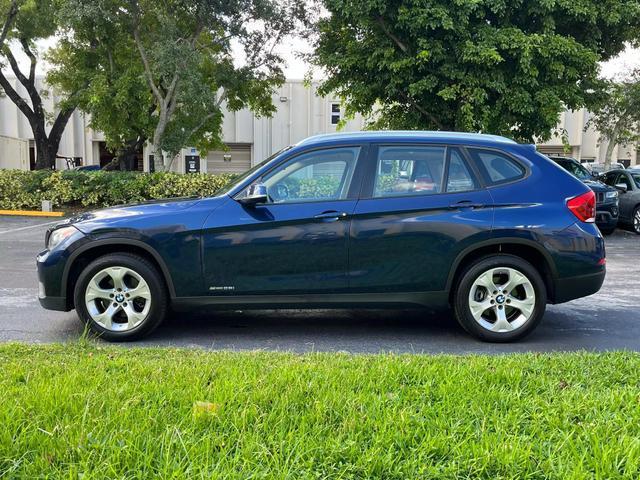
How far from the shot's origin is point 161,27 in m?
15.5

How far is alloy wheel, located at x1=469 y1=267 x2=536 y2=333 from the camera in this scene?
4.72 metres

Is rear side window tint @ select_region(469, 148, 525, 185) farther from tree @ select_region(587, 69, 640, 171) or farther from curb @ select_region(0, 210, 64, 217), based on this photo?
tree @ select_region(587, 69, 640, 171)

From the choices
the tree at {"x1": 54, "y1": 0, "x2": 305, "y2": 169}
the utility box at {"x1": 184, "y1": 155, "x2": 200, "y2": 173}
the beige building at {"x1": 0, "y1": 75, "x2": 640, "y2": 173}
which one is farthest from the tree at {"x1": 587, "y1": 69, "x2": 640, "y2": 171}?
the utility box at {"x1": 184, "y1": 155, "x2": 200, "y2": 173}

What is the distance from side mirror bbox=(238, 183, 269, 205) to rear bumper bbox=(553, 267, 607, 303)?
8.66ft

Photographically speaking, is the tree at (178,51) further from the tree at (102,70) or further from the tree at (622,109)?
the tree at (622,109)

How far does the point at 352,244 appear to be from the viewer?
15.3 feet

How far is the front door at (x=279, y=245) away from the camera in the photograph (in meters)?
Result: 4.63

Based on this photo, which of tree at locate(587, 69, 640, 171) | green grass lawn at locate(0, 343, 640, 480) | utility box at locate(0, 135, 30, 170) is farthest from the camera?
utility box at locate(0, 135, 30, 170)

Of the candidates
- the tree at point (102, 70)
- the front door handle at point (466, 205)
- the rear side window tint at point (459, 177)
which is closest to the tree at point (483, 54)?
the tree at point (102, 70)

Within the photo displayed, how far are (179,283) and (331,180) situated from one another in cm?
159

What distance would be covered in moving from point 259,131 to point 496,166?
104ft

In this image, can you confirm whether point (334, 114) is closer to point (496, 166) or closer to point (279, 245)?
point (496, 166)

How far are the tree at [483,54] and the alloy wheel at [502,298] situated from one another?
9396mm

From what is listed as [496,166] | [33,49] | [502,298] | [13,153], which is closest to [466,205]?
[496,166]
